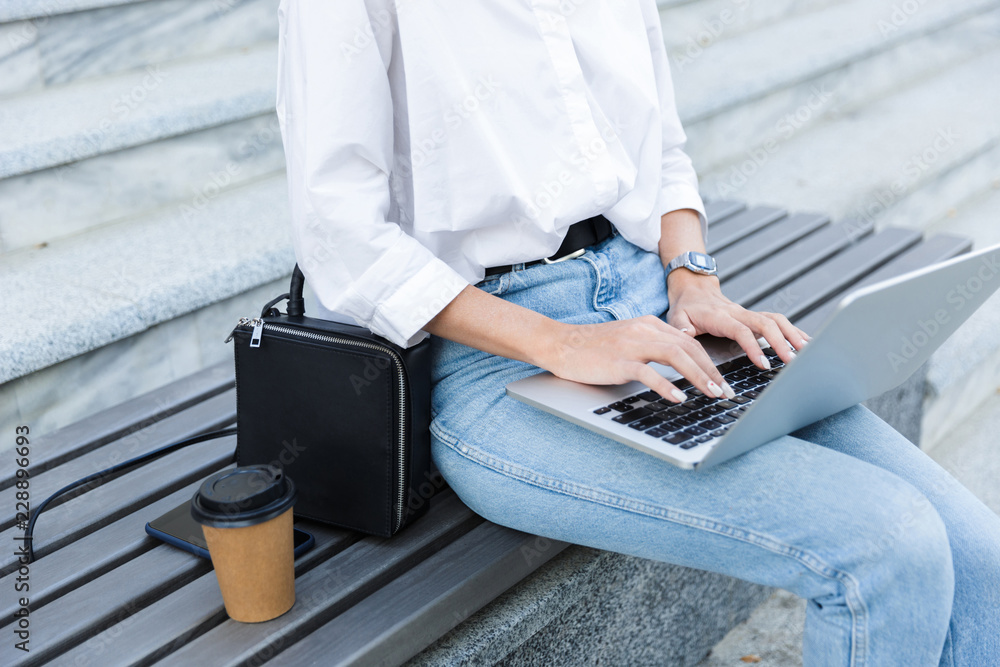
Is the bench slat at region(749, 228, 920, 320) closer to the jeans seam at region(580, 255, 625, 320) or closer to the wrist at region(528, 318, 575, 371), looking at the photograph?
the jeans seam at region(580, 255, 625, 320)

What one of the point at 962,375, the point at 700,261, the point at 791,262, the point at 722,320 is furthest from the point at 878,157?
the point at 722,320

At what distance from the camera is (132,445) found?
141 cm

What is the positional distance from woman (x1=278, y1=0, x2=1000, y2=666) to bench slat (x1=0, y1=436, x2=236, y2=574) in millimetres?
379

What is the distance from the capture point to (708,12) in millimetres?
3443

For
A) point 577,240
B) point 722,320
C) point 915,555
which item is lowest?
point 915,555

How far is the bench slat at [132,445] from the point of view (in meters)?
1.30

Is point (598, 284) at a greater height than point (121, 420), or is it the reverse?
point (598, 284)

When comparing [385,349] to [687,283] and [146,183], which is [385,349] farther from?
[146,183]

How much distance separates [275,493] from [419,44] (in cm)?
51

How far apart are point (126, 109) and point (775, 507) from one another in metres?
1.69

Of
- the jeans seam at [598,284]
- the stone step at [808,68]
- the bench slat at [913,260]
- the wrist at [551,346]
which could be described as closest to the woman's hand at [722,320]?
the jeans seam at [598,284]

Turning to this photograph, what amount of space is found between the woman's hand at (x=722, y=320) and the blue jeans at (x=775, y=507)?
4.5 inches

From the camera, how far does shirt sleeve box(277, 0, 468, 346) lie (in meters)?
1.06

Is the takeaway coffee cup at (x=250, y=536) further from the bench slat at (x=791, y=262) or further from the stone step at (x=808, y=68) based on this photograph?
the stone step at (x=808, y=68)
